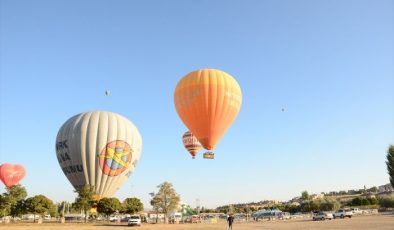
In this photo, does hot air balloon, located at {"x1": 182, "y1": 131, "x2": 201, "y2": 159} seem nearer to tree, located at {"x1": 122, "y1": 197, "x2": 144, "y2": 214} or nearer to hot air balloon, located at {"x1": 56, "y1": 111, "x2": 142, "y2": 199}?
hot air balloon, located at {"x1": 56, "y1": 111, "x2": 142, "y2": 199}

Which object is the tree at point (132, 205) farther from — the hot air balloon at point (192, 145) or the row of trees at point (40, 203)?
the hot air balloon at point (192, 145)

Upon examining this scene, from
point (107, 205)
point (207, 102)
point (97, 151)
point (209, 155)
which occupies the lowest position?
point (107, 205)

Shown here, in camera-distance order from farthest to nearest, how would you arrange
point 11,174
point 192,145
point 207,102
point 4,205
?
point 11,174 → point 192,145 → point 4,205 → point 207,102

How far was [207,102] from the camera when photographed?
138 ft

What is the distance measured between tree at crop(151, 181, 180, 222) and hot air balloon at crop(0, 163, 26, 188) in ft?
111

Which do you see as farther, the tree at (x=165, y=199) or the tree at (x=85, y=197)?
the tree at (x=165, y=199)

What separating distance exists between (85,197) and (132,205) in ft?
72.5

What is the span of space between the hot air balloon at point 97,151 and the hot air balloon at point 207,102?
26301 millimetres

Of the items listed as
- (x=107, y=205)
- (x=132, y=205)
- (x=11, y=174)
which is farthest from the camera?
(x=11, y=174)

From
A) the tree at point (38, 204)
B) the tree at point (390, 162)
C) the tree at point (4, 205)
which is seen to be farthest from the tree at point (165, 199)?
the tree at point (390, 162)

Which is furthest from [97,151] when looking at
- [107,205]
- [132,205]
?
[132,205]

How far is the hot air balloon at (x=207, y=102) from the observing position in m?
42.2

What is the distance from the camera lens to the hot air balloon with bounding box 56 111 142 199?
6500 centimetres

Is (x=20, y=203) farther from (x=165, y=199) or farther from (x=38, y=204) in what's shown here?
(x=165, y=199)
